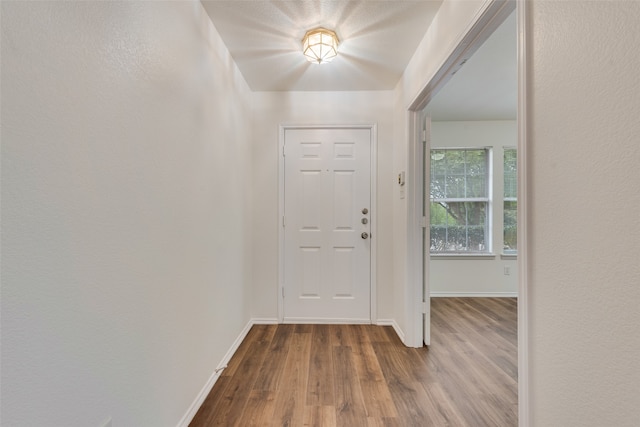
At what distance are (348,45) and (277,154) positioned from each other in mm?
1190

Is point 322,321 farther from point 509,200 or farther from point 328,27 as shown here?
point 509,200

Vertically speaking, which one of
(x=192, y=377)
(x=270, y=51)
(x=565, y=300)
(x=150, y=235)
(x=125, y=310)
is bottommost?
(x=192, y=377)

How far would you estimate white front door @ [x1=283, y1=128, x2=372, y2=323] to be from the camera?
2803 mm

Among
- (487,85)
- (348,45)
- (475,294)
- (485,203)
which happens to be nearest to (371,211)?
(348,45)

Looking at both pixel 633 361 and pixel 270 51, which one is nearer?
pixel 633 361

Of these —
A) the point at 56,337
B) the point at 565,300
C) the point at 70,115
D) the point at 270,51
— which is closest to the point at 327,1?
the point at 270,51

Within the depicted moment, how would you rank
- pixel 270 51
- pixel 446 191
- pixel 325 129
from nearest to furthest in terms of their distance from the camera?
1. pixel 270 51
2. pixel 325 129
3. pixel 446 191

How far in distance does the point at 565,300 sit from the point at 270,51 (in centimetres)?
229

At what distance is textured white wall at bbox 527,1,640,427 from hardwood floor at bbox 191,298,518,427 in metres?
0.84

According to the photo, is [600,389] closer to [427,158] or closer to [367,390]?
[367,390]

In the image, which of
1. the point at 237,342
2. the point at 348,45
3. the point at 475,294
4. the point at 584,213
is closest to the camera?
the point at 584,213

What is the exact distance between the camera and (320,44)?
188cm

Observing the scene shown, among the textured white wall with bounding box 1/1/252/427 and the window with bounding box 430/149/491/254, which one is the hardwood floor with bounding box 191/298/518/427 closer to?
the textured white wall with bounding box 1/1/252/427

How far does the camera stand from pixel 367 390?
1738 millimetres
